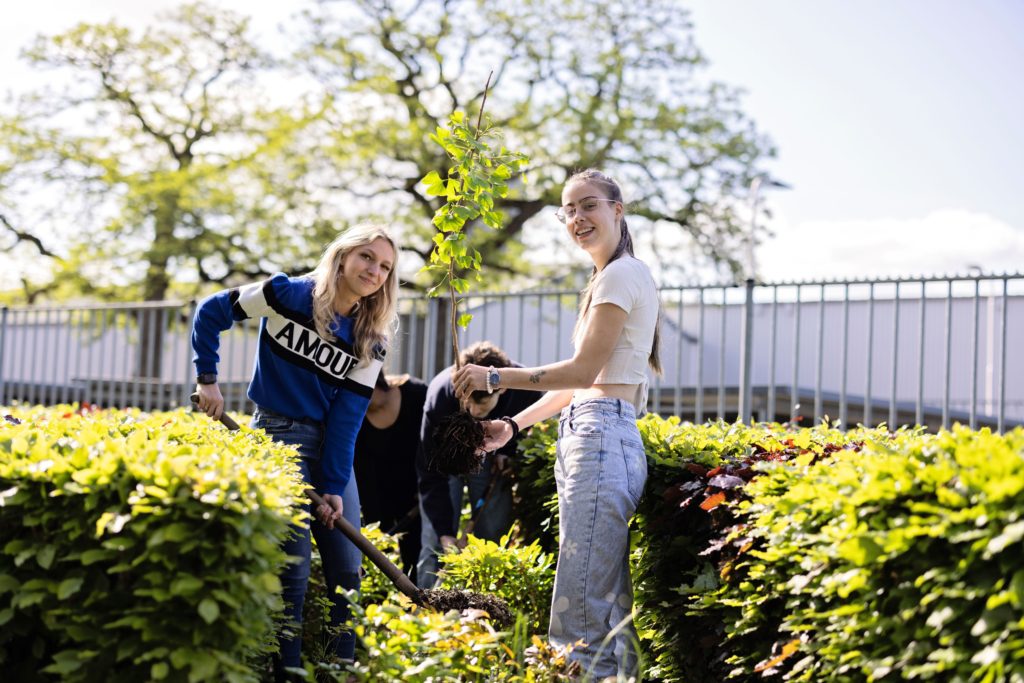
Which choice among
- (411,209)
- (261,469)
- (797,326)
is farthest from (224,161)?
(261,469)

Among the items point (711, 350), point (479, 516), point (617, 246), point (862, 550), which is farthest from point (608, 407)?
point (711, 350)

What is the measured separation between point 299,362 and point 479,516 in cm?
158

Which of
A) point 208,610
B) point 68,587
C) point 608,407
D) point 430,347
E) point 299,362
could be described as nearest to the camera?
point 208,610

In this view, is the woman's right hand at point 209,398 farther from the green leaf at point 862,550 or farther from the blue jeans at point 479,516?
the green leaf at point 862,550

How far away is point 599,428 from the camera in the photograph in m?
3.27

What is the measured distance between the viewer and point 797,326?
23.3ft

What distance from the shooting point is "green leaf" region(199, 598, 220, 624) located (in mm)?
2262

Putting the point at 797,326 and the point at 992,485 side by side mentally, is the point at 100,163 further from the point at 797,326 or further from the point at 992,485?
the point at 992,485

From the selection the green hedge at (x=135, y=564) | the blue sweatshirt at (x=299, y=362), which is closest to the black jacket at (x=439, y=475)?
the blue sweatshirt at (x=299, y=362)

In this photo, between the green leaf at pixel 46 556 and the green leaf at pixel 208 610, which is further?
the green leaf at pixel 46 556

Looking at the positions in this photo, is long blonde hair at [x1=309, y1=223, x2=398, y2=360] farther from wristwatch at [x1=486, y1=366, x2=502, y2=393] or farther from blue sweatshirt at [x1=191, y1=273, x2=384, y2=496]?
wristwatch at [x1=486, y1=366, x2=502, y2=393]

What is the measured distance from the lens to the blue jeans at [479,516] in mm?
5039

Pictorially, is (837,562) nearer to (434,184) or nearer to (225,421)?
(434,184)

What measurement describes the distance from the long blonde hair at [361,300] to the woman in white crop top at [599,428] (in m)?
0.84
